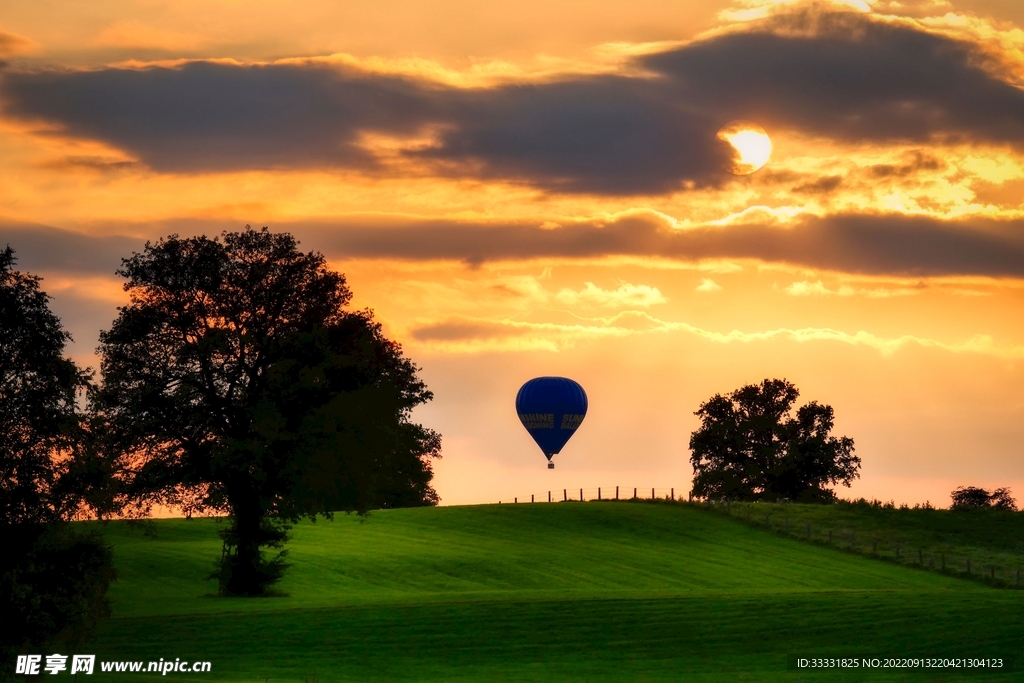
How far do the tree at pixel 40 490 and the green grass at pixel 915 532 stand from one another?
195 feet

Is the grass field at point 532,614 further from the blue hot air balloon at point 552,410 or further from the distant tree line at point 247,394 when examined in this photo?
the blue hot air balloon at point 552,410

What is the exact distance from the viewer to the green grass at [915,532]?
87.4 metres

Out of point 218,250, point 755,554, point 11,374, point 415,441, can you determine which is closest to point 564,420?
point 755,554

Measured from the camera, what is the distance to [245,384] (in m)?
60.8

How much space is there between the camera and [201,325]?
6025 cm

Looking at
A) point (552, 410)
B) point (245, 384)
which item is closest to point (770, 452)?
point (552, 410)

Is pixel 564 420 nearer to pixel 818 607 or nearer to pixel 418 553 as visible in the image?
pixel 418 553

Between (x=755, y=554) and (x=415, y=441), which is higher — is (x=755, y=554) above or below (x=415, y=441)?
below

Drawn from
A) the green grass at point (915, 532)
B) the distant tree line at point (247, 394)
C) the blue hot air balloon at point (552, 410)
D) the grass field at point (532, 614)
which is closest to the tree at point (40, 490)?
the grass field at point (532, 614)

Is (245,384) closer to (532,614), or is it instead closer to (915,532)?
(532,614)

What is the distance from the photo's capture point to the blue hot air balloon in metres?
113

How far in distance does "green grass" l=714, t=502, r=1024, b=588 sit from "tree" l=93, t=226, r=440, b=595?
43591 mm

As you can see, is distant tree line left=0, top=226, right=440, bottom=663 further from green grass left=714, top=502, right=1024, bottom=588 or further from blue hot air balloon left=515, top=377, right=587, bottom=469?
blue hot air balloon left=515, top=377, right=587, bottom=469

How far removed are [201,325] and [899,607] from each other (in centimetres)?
3310
